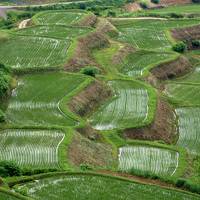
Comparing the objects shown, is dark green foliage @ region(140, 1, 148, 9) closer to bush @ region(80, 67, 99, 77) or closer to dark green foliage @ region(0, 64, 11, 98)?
bush @ region(80, 67, 99, 77)

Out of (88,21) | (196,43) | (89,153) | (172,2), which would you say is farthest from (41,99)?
(172,2)

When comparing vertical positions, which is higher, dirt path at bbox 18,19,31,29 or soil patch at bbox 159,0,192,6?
dirt path at bbox 18,19,31,29

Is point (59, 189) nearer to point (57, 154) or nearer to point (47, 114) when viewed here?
point (57, 154)

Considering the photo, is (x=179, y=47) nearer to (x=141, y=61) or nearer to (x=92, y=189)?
(x=141, y=61)

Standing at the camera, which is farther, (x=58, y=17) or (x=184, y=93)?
(x=58, y=17)

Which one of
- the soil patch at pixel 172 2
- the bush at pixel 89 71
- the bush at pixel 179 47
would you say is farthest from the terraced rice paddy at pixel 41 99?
the soil patch at pixel 172 2

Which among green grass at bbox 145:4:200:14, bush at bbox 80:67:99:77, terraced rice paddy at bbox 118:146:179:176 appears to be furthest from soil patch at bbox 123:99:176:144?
green grass at bbox 145:4:200:14
